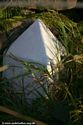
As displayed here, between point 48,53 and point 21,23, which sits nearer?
point 48,53

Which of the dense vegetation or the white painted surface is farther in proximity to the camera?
the white painted surface

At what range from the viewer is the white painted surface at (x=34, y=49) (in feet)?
8.95

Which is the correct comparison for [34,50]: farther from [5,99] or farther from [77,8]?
[77,8]

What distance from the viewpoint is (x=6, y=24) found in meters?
3.11

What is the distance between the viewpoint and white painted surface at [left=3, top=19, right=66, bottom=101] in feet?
8.95

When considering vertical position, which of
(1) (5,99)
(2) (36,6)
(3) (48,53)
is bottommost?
(1) (5,99)

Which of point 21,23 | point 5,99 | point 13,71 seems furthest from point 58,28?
point 5,99

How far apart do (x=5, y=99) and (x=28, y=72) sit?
0.23m

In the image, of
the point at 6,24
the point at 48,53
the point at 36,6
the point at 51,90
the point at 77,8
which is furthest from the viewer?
the point at 77,8

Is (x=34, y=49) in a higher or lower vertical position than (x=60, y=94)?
higher

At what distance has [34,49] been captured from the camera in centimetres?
283

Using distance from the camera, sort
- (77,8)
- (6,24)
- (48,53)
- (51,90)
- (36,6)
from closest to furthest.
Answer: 1. (51,90)
2. (48,53)
3. (6,24)
4. (36,6)
5. (77,8)

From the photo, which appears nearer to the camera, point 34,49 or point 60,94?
point 60,94

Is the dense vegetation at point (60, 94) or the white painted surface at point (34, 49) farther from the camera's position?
the white painted surface at point (34, 49)
